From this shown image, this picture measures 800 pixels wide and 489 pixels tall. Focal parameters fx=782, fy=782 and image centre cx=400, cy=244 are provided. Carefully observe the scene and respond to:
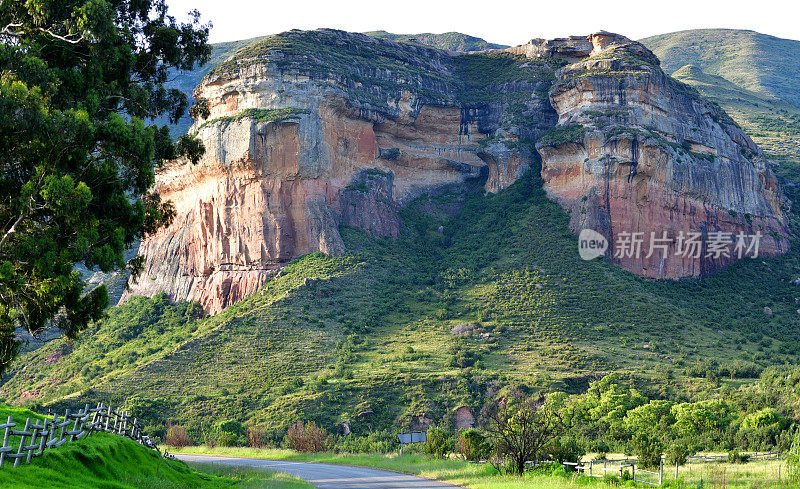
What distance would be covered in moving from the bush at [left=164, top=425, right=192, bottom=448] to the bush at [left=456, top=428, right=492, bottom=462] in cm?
1955

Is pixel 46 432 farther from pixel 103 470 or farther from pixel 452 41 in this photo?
pixel 452 41

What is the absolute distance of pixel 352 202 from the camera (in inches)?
2886

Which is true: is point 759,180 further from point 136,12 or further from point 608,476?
point 136,12

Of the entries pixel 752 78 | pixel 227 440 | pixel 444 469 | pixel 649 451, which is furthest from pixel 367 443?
pixel 752 78

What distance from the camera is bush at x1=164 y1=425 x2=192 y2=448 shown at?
149 feet

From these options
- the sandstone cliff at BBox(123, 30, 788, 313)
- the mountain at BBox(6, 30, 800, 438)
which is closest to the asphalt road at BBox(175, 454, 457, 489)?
the mountain at BBox(6, 30, 800, 438)

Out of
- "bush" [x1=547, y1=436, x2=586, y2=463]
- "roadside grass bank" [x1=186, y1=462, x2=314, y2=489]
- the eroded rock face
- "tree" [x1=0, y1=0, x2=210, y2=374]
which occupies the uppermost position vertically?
the eroded rock face

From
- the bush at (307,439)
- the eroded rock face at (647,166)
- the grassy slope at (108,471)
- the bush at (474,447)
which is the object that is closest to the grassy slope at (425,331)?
the eroded rock face at (647,166)

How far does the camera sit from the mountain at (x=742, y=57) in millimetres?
158750

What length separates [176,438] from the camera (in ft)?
149

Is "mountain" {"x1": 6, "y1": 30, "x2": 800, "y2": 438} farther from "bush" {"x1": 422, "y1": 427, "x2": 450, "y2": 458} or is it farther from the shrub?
"bush" {"x1": 422, "y1": 427, "x2": 450, "y2": 458}

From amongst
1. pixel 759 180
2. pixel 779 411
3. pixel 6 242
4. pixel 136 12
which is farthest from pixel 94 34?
pixel 759 180

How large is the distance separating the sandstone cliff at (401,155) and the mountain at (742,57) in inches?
3251

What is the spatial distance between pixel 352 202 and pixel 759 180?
141 ft
